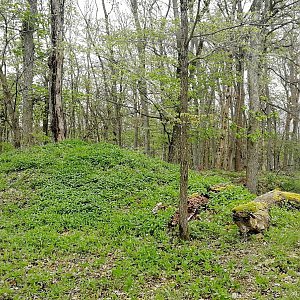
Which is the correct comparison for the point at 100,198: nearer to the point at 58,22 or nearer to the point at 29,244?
the point at 29,244

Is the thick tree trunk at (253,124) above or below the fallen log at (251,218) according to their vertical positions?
above

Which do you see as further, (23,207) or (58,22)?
(58,22)

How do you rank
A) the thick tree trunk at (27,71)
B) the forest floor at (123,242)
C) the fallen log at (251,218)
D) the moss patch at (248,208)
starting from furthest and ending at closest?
the thick tree trunk at (27,71) → the moss patch at (248,208) → the fallen log at (251,218) → the forest floor at (123,242)

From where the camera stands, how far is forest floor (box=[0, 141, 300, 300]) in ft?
17.2

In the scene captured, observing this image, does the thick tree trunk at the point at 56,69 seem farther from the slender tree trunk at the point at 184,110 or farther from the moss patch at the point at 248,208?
the moss patch at the point at 248,208

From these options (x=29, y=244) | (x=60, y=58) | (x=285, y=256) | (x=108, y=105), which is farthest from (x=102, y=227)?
(x=108, y=105)

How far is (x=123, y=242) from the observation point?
7.04 metres

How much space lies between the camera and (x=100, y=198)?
31.1 feet

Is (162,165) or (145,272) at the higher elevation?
(162,165)

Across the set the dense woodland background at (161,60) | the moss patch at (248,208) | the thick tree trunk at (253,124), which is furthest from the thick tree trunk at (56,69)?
the moss patch at (248,208)

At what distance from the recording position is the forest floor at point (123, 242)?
5.25 meters

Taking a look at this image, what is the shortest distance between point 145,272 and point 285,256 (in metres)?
2.51

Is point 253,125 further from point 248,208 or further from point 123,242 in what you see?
point 123,242

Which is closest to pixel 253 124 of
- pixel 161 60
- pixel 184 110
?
pixel 161 60
